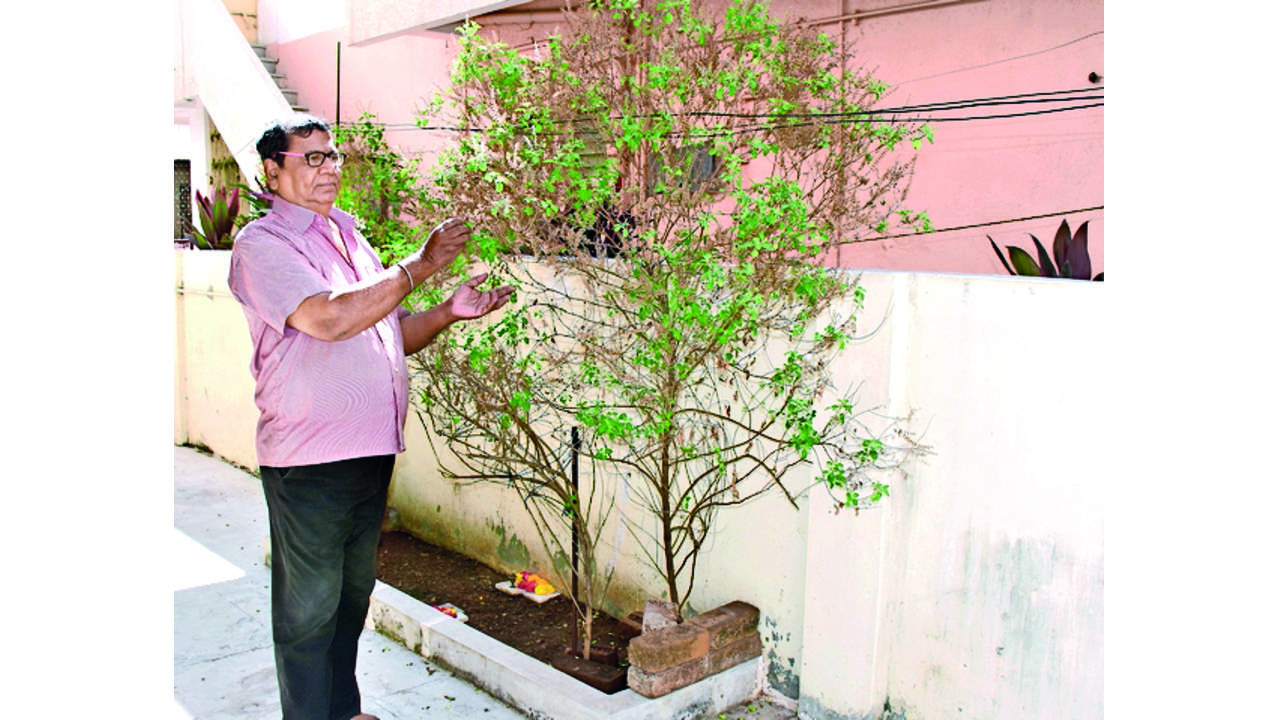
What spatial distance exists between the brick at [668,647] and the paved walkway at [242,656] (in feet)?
1.90

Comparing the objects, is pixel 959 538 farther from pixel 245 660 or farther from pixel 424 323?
pixel 245 660

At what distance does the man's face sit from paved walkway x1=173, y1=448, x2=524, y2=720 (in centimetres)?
202

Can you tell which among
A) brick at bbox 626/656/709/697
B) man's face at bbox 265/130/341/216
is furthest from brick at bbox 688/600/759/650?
man's face at bbox 265/130/341/216

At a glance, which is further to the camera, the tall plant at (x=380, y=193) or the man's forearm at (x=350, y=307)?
the tall plant at (x=380, y=193)

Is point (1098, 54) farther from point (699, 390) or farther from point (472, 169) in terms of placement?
A: point (472, 169)

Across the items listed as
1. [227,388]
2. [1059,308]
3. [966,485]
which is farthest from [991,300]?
[227,388]

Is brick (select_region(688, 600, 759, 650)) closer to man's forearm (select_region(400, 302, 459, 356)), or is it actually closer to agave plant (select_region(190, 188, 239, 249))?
man's forearm (select_region(400, 302, 459, 356))

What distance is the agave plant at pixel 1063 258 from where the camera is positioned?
4.02 meters

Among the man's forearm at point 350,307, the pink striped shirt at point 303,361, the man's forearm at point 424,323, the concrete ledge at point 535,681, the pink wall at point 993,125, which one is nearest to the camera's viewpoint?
the man's forearm at point 350,307

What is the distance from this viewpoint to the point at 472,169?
3.56m

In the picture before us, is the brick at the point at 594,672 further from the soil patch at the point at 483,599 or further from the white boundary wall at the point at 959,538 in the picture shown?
the white boundary wall at the point at 959,538

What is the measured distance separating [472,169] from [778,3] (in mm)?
4217

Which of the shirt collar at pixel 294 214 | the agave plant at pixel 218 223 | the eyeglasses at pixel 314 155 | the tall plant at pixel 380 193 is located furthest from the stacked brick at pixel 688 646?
the agave plant at pixel 218 223

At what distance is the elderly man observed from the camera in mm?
2879
